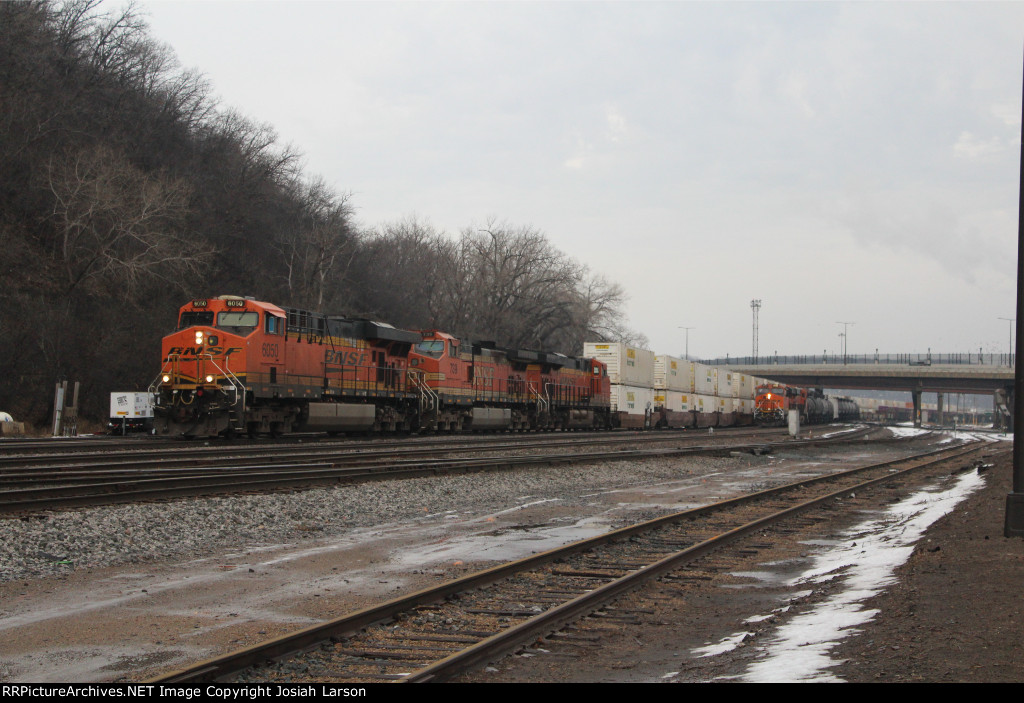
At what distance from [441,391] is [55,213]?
16420 mm

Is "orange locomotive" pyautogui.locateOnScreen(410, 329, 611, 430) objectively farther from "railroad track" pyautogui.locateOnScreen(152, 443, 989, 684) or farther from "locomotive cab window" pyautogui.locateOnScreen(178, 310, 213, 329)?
"railroad track" pyautogui.locateOnScreen(152, 443, 989, 684)

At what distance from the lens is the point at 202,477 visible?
14.6 metres

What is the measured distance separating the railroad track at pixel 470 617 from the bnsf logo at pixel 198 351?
15838mm

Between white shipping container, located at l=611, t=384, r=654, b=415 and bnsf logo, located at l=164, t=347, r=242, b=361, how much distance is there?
28.2 m

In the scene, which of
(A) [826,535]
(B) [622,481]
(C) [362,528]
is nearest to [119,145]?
(B) [622,481]

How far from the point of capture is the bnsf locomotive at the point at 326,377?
80.5 ft

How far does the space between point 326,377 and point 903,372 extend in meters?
86.1

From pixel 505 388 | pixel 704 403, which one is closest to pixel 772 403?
pixel 704 403

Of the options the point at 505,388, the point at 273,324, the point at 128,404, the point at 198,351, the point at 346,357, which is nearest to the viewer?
the point at 198,351

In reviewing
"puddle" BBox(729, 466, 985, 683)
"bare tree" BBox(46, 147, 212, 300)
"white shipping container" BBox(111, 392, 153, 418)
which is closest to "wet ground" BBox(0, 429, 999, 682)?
"puddle" BBox(729, 466, 985, 683)

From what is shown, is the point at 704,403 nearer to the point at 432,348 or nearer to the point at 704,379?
the point at 704,379

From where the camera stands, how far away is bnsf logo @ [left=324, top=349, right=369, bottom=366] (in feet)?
93.6

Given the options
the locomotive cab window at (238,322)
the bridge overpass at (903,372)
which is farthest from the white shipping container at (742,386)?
the locomotive cab window at (238,322)
